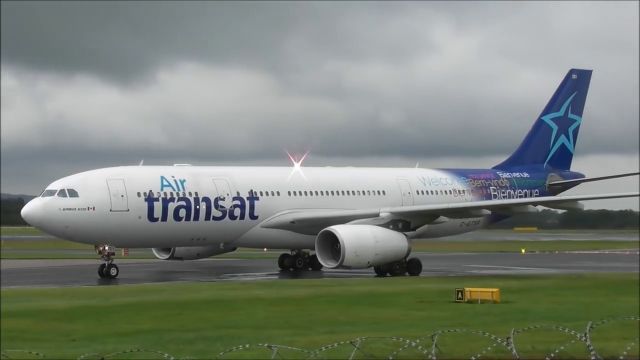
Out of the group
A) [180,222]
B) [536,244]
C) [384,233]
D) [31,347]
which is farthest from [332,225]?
[536,244]

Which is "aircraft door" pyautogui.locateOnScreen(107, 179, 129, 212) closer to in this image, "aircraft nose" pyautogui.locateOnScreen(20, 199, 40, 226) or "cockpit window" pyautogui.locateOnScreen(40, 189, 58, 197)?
"cockpit window" pyautogui.locateOnScreen(40, 189, 58, 197)

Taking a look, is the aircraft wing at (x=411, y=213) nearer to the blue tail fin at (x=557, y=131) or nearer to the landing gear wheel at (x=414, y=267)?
the landing gear wheel at (x=414, y=267)

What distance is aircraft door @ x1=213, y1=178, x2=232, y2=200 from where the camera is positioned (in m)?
35.1

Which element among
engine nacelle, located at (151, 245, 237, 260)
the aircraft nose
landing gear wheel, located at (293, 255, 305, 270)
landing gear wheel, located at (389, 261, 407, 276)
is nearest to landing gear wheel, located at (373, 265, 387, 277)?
landing gear wheel, located at (389, 261, 407, 276)

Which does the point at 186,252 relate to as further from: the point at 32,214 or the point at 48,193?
the point at 32,214

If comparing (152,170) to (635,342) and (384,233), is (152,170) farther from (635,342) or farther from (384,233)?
(635,342)

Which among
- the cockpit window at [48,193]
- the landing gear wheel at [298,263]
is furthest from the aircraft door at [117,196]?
the landing gear wheel at [298,263]

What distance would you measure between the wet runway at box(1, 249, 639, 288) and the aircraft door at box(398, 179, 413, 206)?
2919mm

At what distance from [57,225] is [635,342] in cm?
2001

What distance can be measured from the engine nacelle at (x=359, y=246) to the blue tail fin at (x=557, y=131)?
13.8m

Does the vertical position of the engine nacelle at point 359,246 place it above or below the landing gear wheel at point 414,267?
above

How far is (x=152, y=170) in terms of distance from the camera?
34.4 metres

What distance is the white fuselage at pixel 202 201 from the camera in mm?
32375

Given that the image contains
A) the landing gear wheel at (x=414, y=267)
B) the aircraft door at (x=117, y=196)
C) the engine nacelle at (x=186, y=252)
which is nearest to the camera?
the aircraft door at (x=117, y=196)
